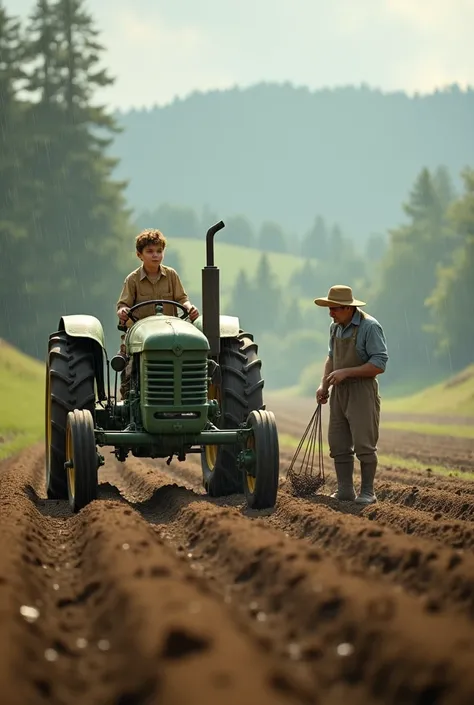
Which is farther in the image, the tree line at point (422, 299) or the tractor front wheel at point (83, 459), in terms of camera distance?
the tree line at point (422, 299)

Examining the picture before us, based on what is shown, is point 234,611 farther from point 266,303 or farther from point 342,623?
point 266,303

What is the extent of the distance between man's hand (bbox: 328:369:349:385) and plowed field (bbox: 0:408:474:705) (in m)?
1.79

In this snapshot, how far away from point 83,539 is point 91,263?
144 feet

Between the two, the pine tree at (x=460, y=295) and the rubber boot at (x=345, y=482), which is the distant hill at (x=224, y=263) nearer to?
the pine tree at (x=460, y=295)

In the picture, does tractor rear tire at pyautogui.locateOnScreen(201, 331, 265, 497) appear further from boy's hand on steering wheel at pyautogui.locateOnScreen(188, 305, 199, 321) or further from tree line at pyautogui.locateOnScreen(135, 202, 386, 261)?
tree line at pyautogui.locateOnScreen(135, 202, 386, 261)

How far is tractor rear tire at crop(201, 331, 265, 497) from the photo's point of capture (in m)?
10.1

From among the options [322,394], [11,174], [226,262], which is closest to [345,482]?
[322,394]

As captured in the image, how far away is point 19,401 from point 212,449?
19.5 meters

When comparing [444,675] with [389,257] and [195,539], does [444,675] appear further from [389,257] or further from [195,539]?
[389,257]

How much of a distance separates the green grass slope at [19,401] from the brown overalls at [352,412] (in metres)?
9.08

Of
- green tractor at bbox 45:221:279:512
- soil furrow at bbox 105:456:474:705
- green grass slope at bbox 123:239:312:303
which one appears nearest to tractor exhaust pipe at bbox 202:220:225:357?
green tractor at bbox 45:221:279:512

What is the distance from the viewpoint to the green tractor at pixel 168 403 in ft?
29.9

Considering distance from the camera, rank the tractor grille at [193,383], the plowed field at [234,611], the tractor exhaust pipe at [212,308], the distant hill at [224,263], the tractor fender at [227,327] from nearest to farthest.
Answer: the plowed field at [234,611] < the tractor grille at [193,383] < the tractor exhaust pipe at [212,308] < the tractor fender at [227,327] < the distant hill at [224,263]

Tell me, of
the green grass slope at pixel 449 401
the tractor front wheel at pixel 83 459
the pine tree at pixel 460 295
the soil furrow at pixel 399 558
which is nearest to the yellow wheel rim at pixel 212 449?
the tractor front wheel at pixel 83 459
